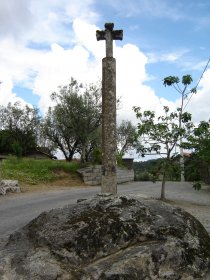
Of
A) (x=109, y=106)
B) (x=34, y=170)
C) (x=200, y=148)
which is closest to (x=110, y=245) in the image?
(x=109, y=106)

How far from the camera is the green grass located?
82.9 feet

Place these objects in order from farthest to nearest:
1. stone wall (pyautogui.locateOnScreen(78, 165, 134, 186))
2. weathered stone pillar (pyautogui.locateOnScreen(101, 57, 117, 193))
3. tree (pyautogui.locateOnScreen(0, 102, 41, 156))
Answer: tree (pyautogui.locateOnScreen(0, 102, 41, 156)) → stone wall (pyautogui.locateOnScreen(78, 165, 134, 186)) → weathered stone pillar (pyautogui.locateOnScreen(101, 57, 117, 193))

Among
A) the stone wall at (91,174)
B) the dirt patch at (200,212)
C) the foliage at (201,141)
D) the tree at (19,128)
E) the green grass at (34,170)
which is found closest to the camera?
the dirt patch at (200,212)

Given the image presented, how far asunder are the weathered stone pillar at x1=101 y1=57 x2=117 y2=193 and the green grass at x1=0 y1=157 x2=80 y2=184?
14270 millimetres

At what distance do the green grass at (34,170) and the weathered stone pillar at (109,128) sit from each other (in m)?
14.3

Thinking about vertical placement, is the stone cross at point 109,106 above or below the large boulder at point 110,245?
above

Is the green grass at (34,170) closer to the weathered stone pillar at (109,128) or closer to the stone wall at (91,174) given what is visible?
the stone wall at (91,174)

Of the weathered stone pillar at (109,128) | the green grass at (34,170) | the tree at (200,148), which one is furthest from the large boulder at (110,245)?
the green grass at (34,170)

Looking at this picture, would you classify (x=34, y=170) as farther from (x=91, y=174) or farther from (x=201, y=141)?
(x=201, y=141)

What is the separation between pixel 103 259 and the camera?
4551mm

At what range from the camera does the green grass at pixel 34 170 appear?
25273 millimetres

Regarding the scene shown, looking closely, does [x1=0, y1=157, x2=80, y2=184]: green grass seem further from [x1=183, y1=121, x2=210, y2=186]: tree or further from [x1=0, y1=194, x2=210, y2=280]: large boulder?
[x1=0, y1=194, x2=210, y2=280]: large boulder

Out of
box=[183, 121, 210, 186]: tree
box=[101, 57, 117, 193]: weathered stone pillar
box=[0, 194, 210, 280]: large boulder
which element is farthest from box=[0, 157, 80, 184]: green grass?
box=[0, 194, 210, 280]: large boulder

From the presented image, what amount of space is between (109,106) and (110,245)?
7088 mm
